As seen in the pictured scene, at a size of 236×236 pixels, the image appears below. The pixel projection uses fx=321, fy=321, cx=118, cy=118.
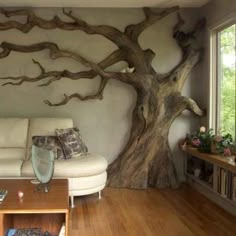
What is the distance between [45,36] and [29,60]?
0.40 m

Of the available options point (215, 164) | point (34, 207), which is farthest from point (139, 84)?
point (34, 207)

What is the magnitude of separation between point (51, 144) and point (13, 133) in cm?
55

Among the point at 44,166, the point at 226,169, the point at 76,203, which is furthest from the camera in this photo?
the point at 76,203

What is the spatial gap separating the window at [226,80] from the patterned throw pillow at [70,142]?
5.89 feet

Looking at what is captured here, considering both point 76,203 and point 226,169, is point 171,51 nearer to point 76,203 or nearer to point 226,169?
point 226,169

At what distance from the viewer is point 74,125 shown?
4508 millimetres

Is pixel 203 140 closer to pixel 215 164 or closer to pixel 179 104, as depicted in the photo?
pixel 215 164

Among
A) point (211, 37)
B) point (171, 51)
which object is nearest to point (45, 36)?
point (171, 51)

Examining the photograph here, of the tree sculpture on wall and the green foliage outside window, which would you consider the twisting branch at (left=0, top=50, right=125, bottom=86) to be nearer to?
the tree sculpture on wall

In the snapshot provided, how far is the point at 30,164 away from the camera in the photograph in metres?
3.58

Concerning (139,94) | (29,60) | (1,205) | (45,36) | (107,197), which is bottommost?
(107,197)

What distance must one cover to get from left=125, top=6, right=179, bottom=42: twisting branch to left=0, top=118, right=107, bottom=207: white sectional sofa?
4.74 feet

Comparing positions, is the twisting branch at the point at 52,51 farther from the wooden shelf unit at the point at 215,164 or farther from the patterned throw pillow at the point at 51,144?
the wooden shelf unit at the point at 215,164

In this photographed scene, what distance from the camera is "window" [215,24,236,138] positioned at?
3848 millimetres
